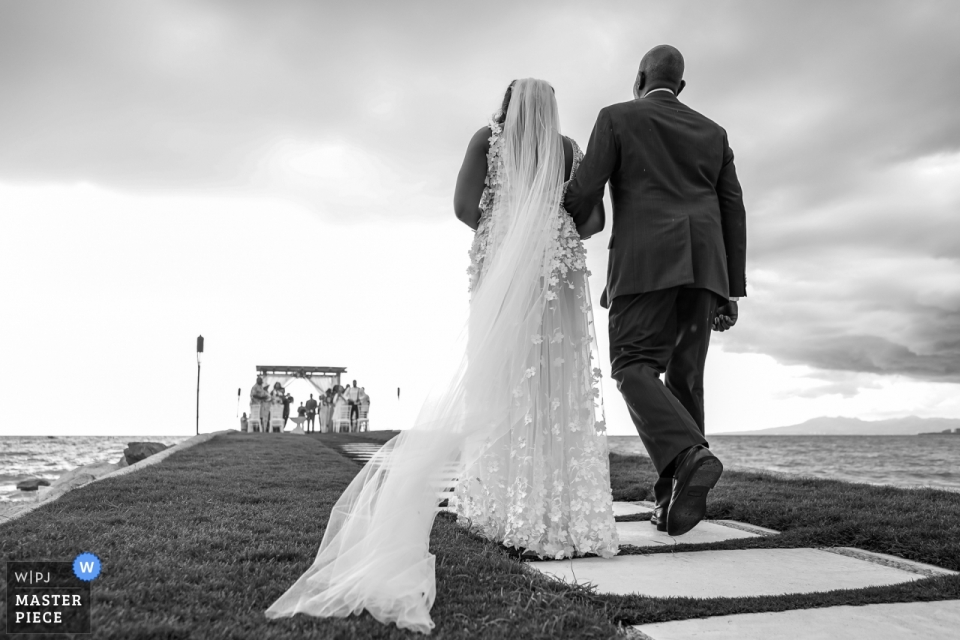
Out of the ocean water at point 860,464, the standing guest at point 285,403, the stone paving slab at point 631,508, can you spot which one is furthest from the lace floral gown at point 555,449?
the standing guest at point 285,403

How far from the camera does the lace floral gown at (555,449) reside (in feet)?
8.62

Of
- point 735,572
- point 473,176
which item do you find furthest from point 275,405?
point 735,572

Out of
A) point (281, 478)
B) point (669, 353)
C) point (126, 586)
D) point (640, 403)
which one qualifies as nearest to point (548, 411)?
point (640, 403)

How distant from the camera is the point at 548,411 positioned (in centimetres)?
285

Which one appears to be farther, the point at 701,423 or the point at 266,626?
the point at 701,423

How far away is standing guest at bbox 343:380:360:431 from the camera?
24.9 m

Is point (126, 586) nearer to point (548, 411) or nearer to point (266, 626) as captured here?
point (266, 626)

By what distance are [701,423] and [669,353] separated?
1.71ft

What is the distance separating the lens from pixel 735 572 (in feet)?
7.47

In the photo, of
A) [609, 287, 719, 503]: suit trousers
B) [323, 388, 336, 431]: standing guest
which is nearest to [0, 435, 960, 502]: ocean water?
[609, 287, 719, 503]: suit trousers

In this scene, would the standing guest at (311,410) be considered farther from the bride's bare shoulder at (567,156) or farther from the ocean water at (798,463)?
the bride's bare shoulder at (567,156)

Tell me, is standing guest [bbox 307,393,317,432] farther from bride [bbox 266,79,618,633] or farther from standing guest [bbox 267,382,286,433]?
bride [bbox 266,79,618,633]

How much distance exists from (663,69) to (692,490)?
2154 mm

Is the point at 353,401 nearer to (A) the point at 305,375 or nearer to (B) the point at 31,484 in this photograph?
(A) the point at 305,375
